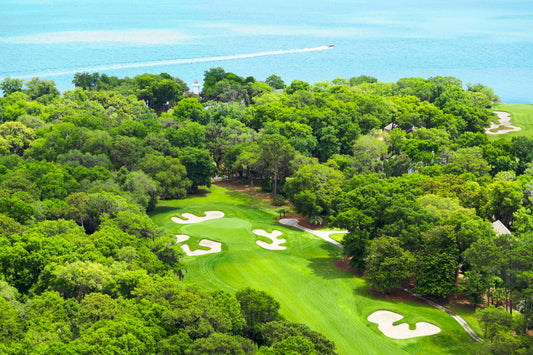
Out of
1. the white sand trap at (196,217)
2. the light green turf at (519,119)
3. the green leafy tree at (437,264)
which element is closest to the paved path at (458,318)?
the green leafy tree at (437,264)

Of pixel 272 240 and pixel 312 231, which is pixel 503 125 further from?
pixel 272 240

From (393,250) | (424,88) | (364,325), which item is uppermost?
(424,88)

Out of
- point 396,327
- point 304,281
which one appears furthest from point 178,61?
point 396,327

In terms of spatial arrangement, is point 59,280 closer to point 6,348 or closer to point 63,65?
point 6,348

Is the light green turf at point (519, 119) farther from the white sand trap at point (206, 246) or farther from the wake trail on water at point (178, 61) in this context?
the wake trail on water at point (178, 61)

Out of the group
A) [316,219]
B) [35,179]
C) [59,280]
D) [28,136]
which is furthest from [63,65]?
[59,280]
